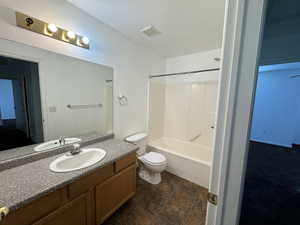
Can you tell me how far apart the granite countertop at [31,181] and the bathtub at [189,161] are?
1389 millimetres

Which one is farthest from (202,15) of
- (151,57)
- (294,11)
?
(151,57)

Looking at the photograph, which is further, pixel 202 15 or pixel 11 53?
pixel 202 15

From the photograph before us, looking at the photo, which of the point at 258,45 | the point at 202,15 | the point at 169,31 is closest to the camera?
the point at 258,45

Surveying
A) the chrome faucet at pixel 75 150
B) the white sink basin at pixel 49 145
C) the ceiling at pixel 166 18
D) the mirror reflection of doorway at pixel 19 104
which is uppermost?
the ceiling at pixel 166 18

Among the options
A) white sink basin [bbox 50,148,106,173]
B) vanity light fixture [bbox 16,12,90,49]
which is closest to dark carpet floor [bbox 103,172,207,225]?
white sink basin [bbox 50,148,106,173]

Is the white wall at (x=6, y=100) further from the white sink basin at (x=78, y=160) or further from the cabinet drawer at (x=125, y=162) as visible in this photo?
the cabinet drawer at (x=125, y=162)

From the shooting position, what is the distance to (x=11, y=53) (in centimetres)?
113

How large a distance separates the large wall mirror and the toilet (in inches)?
30.8

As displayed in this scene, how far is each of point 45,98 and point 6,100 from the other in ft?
0.90

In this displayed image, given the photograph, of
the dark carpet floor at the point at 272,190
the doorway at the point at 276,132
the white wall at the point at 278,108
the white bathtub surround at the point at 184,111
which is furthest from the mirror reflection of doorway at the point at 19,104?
the white wall at the point at 278,108

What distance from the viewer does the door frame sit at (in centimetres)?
47

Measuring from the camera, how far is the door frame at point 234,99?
1.53 ft

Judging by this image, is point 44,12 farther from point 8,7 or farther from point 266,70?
point 266,70

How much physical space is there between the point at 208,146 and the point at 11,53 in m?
3.23
